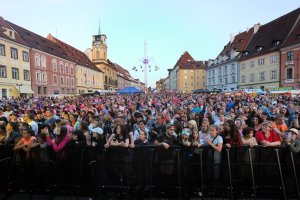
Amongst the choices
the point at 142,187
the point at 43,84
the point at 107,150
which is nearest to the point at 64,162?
the point at 107,150

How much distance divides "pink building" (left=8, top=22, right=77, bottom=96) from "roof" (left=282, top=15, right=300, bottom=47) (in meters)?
46.4

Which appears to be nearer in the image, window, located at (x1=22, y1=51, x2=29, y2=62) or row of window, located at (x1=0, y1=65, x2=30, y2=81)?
row of window, located at (x1=0, y1=65, x2=30, y2=81)

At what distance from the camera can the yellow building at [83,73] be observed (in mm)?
63781

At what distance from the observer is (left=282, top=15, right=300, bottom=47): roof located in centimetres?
3895

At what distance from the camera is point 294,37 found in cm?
4003

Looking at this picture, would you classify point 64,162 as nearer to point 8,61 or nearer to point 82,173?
point 82,173

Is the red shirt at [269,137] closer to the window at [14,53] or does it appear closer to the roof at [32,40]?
the window at [14,53]

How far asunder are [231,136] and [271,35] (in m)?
50.3

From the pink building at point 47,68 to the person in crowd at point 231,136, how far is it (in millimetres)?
43935

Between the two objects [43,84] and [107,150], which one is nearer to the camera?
[107,150]

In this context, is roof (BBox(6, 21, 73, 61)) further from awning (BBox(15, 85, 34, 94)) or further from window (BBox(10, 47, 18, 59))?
awning (BBox(15, 85, 34, 94))

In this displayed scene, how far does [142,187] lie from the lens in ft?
16.4

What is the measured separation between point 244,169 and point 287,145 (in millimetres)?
1016

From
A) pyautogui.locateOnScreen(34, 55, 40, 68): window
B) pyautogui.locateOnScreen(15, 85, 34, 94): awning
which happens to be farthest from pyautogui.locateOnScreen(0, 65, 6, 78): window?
pyautogui.locateOnScreen(34, 55, 40, 68): window
